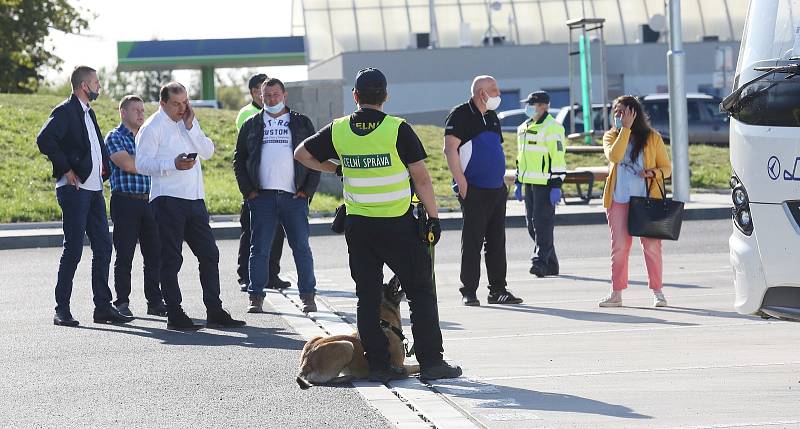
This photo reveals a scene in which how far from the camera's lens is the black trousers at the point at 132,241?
1205 centimetres

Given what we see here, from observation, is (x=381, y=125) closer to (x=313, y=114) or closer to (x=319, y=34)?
(x=313, y=114)

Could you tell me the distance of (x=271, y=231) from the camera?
12.1 meters

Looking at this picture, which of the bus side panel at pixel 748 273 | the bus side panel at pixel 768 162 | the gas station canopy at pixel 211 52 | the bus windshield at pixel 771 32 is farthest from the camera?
the gas station canopy at pixel 211 52

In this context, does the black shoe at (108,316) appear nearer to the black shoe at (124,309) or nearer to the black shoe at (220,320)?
the black shoe at (124,309)

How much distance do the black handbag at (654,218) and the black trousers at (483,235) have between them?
1.13 meters

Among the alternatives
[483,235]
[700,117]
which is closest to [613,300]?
[483,235]

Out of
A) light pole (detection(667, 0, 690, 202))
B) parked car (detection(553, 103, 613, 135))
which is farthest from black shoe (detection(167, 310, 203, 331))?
parked car (detection(553, 103, 613, 135))

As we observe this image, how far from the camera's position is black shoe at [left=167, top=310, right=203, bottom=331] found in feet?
36.6

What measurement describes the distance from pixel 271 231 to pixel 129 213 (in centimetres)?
116

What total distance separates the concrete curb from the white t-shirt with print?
8533 millimetres

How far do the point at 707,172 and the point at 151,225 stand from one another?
62.8 feet

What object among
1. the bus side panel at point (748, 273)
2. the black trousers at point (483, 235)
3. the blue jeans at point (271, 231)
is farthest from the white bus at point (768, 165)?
the blue jeans at point (271, 231)

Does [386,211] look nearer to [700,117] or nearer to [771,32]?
[771,32]

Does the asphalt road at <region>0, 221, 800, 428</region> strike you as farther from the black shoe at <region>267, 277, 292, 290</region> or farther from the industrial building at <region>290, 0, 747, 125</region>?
the industrial building at <region>290, 0, 747, 125</region>
